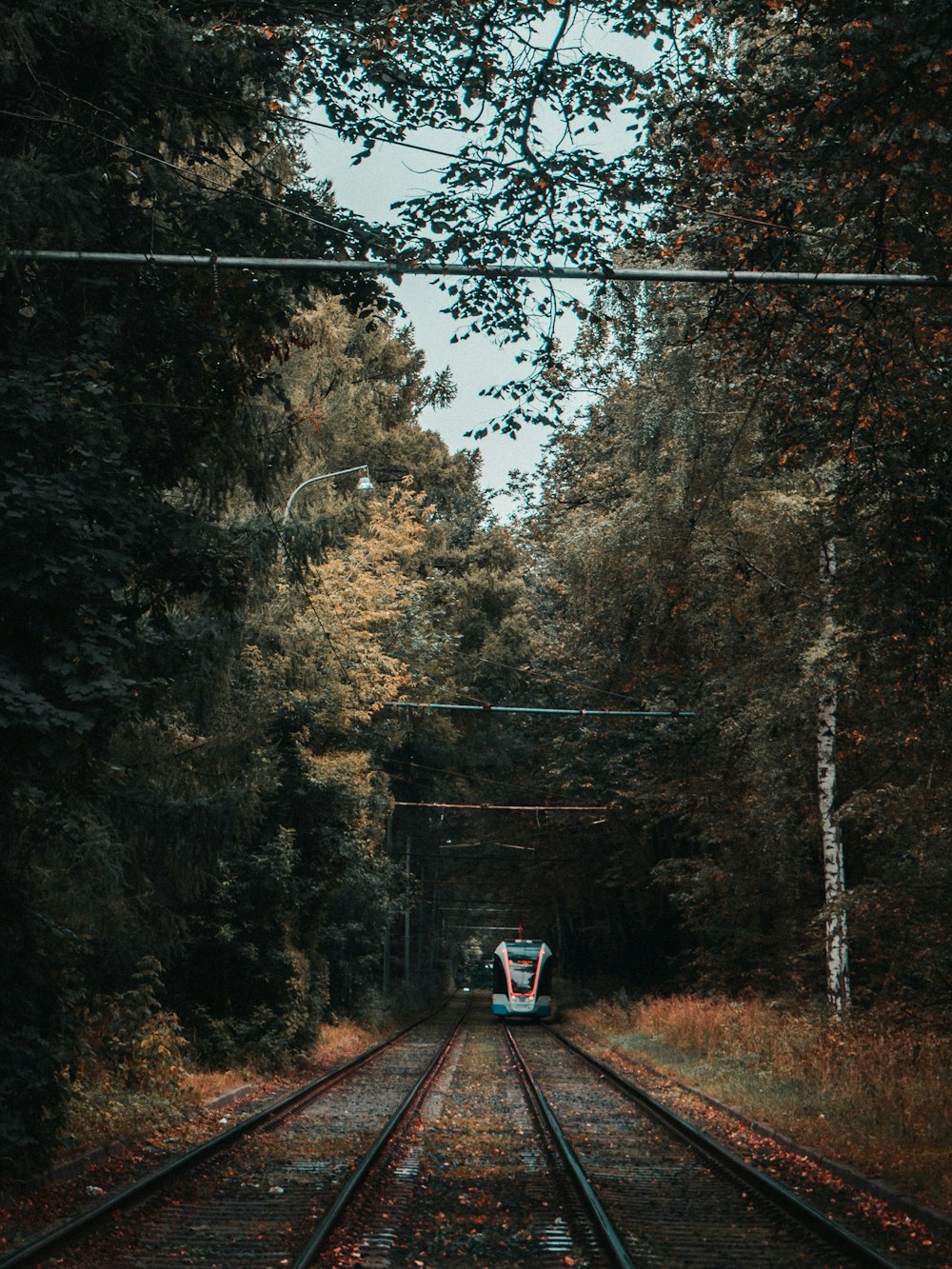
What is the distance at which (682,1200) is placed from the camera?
9.42 m

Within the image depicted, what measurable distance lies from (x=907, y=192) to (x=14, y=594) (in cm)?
682

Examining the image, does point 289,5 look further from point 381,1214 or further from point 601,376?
point 601,376

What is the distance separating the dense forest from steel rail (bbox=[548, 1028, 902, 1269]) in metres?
3.05

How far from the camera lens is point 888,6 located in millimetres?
7414

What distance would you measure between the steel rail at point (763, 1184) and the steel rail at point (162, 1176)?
13.3 ft

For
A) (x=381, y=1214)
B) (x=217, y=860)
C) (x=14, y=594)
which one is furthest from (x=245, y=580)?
(x=381, y=1214)

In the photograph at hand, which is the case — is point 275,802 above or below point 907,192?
below

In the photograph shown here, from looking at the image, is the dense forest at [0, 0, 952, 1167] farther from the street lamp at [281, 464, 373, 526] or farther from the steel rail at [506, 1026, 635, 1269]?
the steel rail at [506, 1026, 635, 1269]

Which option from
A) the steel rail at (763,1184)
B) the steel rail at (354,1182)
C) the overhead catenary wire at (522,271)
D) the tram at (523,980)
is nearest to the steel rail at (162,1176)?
the steel rail at (354,1182)

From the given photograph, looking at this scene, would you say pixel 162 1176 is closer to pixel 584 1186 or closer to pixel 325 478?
pixel 584 1186

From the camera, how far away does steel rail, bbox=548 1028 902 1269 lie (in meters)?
7.47

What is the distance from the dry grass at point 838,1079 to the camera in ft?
33.8

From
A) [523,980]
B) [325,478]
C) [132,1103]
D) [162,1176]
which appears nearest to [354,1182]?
[162,1176]

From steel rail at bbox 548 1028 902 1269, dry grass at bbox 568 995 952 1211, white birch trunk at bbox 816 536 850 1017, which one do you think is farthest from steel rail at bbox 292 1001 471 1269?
white birch trunk at bbox 816 536 850 1017
